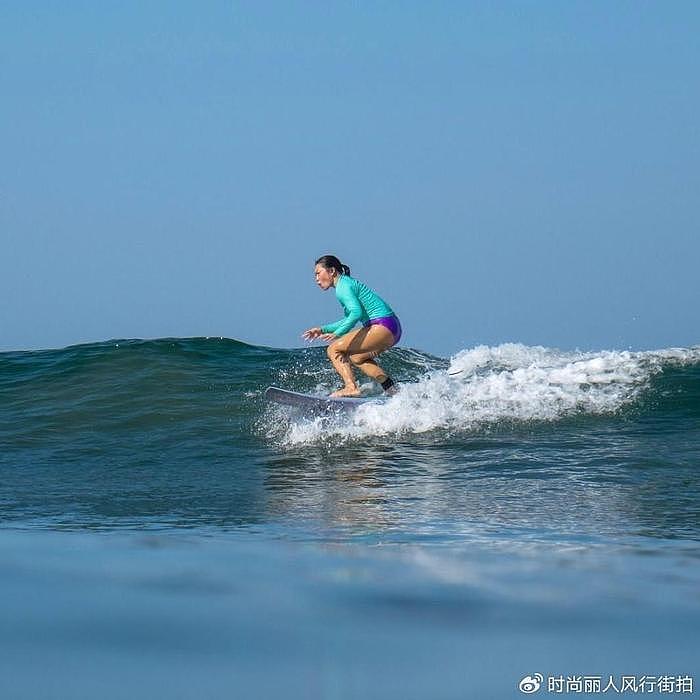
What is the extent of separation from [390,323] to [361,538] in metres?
5.79

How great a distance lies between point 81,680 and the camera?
2.42m

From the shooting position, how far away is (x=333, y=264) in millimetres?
10266

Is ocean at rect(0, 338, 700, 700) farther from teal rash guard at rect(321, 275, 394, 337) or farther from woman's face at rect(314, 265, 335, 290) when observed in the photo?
woman's face at rect(314, 265, 335, 290)

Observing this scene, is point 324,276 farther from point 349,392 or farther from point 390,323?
point 349,392

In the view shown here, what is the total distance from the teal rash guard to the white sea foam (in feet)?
2.66

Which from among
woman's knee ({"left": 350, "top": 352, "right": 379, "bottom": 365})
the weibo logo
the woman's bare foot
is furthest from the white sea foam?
the weibo logo

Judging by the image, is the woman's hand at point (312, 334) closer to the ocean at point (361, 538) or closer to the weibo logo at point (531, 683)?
the ocean at point (361, 538)

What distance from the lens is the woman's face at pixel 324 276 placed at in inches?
403

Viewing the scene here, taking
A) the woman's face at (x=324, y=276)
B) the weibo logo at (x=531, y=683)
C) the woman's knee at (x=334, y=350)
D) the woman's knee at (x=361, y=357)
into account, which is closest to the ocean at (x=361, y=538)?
the weibo logo at (x=531, y=683)

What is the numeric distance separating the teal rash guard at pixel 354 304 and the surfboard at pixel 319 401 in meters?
0.66

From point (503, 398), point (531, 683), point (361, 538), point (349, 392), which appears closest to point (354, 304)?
point (349, 392)

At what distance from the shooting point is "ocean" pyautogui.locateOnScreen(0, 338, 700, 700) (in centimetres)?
253

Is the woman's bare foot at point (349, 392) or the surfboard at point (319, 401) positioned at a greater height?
the woman's bare foot at point (349, 392)

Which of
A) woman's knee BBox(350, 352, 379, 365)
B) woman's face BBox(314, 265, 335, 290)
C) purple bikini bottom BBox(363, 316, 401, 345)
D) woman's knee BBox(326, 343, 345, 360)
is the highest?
woman's face BBox(314, 265, 335, 290)
